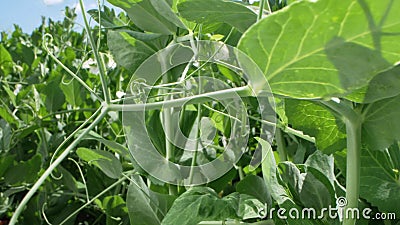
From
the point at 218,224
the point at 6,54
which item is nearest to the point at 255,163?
the point at 218,224

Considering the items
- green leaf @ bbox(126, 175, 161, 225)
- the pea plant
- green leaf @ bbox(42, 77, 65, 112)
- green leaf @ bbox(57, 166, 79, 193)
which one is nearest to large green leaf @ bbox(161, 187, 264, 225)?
the pea plant

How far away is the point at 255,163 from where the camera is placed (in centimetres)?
52

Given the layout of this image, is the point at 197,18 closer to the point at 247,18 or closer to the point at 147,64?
the point at 247,18

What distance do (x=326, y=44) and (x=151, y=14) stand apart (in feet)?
0.85

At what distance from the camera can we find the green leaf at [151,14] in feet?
1.44

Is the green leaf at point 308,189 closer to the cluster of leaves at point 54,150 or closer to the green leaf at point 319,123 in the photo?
the green leaf at point 319,123

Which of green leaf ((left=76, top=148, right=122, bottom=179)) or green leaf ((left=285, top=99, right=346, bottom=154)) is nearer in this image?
green leaf ((left=285, top=99, right=346, bottom=154))

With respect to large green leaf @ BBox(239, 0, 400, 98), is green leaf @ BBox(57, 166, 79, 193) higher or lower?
lower

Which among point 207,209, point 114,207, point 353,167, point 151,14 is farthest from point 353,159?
point 114,207

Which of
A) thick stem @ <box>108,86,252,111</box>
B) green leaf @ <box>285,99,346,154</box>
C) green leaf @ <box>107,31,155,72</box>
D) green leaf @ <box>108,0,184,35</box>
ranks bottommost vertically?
green leaf @ <box>285,99,346,154</box>

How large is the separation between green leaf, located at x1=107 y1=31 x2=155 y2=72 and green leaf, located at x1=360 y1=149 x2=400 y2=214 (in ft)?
0.80

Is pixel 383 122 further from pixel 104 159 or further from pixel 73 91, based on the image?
pixel 73 91

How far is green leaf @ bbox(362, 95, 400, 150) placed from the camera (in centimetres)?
36

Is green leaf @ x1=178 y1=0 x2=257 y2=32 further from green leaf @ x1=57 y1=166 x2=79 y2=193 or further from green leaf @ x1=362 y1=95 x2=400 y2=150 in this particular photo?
green leaf @ x1=57 y1=166 x2=79 y2=193
